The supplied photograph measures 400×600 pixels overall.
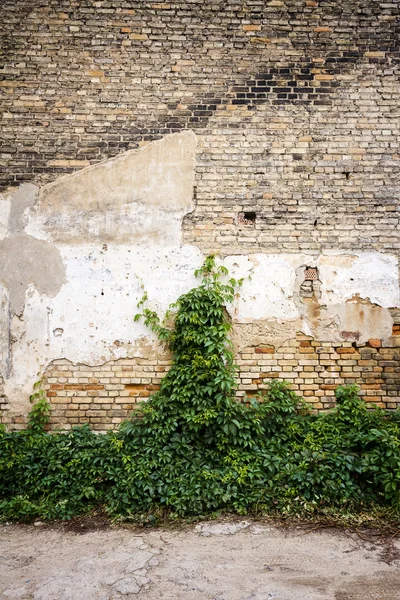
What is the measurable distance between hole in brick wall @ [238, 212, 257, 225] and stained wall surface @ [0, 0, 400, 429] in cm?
2

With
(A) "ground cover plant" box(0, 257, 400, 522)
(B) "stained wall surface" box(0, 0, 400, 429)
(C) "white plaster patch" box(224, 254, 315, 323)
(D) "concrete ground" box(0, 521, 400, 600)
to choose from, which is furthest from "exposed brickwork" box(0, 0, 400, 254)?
(D) "concrete ground" box(0, 521, 400, 600)

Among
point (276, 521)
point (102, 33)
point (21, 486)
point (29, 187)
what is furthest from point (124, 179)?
point (276, 521)

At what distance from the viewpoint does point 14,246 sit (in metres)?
4.64

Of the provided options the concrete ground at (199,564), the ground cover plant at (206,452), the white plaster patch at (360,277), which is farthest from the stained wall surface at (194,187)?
the concrete ground at (199,564)

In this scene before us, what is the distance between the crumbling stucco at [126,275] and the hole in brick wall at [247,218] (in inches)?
16.0

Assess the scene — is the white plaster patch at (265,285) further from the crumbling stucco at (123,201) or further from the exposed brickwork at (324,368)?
the crumbling stucco at (123,201)

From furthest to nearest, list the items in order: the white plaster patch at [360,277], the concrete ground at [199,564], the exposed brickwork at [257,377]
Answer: the white plaster patch at [360,277]
the exposed brickwork at [257,377]
the concrete ground at [199,564]

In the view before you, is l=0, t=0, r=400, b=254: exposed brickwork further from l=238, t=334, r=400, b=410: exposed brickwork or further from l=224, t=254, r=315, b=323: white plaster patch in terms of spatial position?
l=238, t=334, r=400, b=410: exposed brickwork

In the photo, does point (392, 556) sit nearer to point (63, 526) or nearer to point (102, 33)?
point (63, 526)


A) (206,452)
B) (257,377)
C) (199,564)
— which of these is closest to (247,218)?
(257,377)

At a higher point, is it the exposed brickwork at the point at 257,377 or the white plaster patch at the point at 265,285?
the white plaster patch at the point at 265,285

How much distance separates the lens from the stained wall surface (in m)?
4.57

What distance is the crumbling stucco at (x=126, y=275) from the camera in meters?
4.55

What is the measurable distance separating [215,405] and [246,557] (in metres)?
1.34
